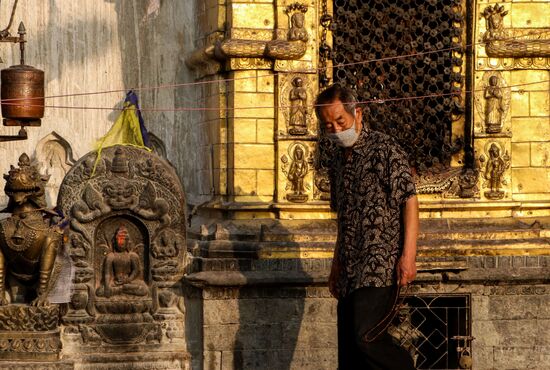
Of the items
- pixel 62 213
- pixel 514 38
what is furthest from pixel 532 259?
pixel 62 213

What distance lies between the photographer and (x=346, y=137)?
848 centimetres

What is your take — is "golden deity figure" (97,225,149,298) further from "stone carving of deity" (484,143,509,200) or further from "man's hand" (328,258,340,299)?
"stone carving of deity" (484,143,509,200)

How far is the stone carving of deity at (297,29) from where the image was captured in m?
11.0

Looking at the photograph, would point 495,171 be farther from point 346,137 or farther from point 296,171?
point 346,137

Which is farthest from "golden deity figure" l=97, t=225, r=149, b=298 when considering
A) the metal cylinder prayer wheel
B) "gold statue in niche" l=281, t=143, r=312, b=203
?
"gold statue in niche" l=281, t=143, r=312, b=203

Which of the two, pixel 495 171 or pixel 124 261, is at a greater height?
pixel 495 171

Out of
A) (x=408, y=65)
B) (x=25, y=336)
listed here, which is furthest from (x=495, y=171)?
(x=25, y=336)

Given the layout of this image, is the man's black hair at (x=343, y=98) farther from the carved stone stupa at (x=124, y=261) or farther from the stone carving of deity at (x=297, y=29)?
the stone carving of deity at (x=297, y=29)

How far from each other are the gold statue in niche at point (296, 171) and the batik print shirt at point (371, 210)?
2.44m

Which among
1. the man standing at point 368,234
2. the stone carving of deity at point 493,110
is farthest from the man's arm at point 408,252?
the stone carving of deity at point 493,110

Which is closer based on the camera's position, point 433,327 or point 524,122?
point 433,327

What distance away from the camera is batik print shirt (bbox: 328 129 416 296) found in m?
8.27

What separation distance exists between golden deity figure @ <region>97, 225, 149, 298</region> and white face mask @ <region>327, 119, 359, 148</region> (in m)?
→ 2.74

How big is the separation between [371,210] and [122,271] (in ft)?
9.68
